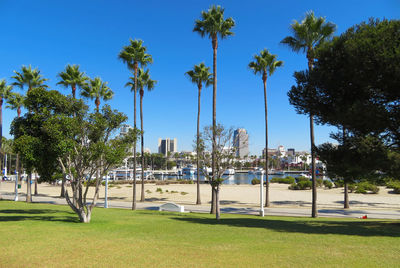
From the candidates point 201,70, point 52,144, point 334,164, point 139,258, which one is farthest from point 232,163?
point 201,70

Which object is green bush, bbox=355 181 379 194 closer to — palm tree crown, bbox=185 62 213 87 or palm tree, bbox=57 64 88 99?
palm tree crown, bbox=185 62 213 87

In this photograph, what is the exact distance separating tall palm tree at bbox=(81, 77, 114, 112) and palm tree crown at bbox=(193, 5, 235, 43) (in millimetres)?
12596

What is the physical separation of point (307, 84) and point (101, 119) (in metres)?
10.3

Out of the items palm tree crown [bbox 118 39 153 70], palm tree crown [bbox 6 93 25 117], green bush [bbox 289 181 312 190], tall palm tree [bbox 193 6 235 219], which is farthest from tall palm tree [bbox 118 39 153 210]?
green bush [bbox 289 181 312 190]

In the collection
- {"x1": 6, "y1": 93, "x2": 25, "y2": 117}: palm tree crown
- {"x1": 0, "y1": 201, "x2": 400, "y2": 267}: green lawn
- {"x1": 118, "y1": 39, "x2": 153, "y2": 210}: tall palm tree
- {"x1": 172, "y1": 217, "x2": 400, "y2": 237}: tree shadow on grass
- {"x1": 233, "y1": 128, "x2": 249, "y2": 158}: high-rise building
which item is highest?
{"x1": 118, "y1": 39, "x2": 153, "y2": 210}: tall palm tree

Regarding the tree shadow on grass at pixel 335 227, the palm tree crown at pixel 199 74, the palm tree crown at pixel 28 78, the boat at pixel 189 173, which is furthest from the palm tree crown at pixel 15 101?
the boat at pixel 189 173

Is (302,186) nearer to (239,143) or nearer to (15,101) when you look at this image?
(239,143)

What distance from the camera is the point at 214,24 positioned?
23922mm

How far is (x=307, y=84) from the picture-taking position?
48.8 feet

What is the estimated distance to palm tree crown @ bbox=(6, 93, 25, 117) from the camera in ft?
109

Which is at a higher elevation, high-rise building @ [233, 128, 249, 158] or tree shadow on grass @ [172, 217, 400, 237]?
high-rise building @ [233, 128, 249, 158]

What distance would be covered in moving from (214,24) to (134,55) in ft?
25.6

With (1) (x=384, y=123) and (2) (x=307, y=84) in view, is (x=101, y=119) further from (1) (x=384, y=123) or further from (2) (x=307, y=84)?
(1) (x=384, y=123)

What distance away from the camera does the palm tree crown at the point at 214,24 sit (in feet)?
78.2
